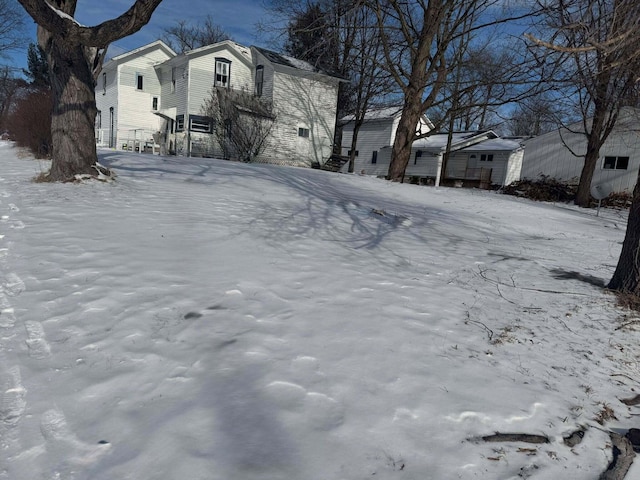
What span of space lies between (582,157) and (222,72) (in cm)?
2207

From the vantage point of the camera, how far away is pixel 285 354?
2.92 metres

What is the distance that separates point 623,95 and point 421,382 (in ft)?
51.8

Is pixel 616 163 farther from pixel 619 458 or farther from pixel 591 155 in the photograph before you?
pixel 619 458

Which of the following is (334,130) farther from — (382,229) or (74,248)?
(74,248)

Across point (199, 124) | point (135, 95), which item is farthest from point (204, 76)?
point (135, 95)

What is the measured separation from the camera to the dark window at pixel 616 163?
73.2 ft

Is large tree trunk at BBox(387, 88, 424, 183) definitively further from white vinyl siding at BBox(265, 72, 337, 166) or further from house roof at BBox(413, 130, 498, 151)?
house roof at BBox(413, 130, 498, 151)

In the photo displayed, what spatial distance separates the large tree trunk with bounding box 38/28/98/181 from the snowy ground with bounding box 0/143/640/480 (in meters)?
1.77

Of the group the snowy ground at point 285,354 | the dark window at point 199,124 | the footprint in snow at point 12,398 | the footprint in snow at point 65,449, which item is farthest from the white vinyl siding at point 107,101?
the footprint in snow at point 65,449

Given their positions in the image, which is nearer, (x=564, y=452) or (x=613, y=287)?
(x=564, y=452)

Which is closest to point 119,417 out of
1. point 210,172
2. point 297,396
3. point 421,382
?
point 297,396

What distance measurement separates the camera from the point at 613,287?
15.5 ft

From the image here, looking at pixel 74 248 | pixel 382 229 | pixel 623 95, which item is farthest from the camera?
pixel 623 95

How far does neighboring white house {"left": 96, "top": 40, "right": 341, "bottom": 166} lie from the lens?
928 inches
